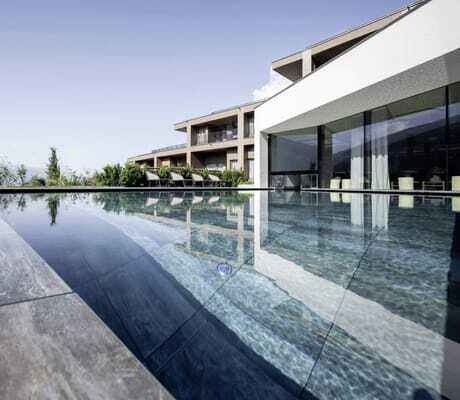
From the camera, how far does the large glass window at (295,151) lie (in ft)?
53.8

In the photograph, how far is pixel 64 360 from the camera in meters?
0.84

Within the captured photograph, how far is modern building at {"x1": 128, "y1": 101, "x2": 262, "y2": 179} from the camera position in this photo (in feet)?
79.3

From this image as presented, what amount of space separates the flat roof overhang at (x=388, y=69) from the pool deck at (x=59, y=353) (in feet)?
34.4

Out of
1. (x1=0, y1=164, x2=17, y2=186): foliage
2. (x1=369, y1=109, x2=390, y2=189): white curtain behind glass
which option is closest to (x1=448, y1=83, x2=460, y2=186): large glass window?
(x1=369, y1=109, x2=390, y2=189): white curtain behind glass

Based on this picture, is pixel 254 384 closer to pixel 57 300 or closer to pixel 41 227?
pixel 57 300

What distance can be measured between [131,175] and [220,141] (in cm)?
1183

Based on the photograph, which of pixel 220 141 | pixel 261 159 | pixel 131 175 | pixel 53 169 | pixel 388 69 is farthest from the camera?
pixel 220 141

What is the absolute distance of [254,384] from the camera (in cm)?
107

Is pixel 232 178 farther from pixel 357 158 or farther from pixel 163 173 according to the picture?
pixel 357 158

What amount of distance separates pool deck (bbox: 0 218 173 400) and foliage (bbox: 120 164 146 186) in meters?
16.6

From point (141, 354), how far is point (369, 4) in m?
18.4

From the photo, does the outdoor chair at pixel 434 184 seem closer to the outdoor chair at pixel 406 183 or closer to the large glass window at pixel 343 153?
the outdoor chair at pixel 406 183

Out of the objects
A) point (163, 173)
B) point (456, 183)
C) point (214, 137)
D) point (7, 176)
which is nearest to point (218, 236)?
point (456, 183)

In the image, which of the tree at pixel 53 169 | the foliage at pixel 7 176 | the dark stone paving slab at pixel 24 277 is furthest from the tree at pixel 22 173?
the dark stone paving slab at pixel 24 277
